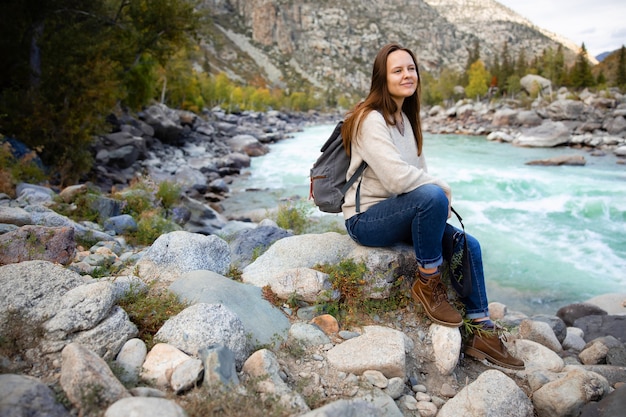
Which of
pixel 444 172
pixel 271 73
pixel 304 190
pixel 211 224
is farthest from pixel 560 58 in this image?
pixel 271 73

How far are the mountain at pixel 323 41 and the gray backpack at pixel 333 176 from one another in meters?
137

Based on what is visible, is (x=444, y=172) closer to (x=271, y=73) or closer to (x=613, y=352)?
(x=613, y=352)

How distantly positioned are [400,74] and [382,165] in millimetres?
855

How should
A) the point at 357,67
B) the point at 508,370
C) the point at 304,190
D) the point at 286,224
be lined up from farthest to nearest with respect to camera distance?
1. the point at 357,67
2. the point at 304,190
3. the point at 286,224
4. the point at 508,370

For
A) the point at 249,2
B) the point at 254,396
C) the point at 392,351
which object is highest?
the point at 249,2

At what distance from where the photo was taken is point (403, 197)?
336 centimetres

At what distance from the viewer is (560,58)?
70188 millimetres

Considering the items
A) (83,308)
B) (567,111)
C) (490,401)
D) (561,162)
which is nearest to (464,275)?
(490,401)

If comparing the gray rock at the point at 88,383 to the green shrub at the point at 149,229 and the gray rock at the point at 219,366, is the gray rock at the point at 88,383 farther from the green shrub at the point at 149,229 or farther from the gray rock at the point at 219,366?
the green shrub at the point at 149,229

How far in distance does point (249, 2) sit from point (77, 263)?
19865 cm

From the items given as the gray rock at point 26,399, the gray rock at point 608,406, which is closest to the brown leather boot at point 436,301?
the gray rock at point 608,406

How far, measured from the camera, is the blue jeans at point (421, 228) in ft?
10.6

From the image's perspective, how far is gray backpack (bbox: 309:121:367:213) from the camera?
3.62 m

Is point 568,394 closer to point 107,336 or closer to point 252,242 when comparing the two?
point 107,336
